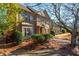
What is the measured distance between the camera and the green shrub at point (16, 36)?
8.95 ft

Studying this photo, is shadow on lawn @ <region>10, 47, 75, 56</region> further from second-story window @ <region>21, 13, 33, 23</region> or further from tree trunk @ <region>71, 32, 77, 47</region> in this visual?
second-story window @ <region>21, 13, 33, 23</region>

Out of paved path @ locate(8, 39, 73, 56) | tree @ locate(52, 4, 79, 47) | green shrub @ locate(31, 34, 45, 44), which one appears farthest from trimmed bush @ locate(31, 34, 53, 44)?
tree @ locate(52, 4, 79, 47)

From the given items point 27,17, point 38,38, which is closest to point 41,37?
point 38,38

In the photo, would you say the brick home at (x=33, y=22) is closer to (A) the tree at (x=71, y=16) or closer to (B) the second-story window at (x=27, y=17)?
(B) the second-story window at (x=27, y=17)

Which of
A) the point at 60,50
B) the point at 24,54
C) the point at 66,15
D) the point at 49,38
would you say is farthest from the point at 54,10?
the point at 24,54

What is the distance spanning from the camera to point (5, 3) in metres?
2.75

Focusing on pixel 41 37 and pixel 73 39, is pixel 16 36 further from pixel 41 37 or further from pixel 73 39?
pixel 73 39

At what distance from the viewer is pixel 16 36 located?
2727 mm

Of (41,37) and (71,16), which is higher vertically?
(71,16)

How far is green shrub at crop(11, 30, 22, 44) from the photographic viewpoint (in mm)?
2727

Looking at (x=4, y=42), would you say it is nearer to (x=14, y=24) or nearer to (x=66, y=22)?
(x=14, y=24)

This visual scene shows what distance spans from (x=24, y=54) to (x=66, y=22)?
2.44ft

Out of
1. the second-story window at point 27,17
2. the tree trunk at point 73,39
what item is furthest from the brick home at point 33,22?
the tree trunk at point 73,39

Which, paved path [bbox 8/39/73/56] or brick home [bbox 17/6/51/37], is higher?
brick home [bbox 17/6/51/37]
